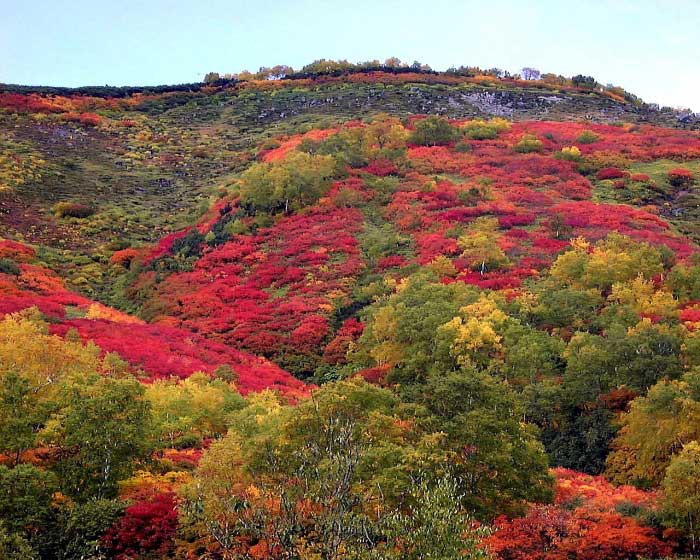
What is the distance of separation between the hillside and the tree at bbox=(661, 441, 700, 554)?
0.10 metres

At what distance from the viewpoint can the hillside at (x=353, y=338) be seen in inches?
1031

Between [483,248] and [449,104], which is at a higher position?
[449,104]

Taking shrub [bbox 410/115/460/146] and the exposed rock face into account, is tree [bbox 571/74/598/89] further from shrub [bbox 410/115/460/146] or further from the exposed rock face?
shrub [bbox 410/115/460/146]

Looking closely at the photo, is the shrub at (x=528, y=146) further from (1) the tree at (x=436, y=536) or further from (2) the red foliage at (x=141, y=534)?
(1) the tree at (x=436, y=536)

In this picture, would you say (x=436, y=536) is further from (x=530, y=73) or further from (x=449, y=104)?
(x=530, y=73)

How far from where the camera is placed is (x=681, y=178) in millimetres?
94812

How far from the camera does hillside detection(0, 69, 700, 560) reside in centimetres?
2619

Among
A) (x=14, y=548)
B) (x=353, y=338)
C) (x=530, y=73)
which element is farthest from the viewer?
(x=530, y=73)

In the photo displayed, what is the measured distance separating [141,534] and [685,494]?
66.3 feet

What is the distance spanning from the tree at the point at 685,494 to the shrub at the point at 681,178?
74.7 metres

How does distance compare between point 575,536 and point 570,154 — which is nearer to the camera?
point 575,536

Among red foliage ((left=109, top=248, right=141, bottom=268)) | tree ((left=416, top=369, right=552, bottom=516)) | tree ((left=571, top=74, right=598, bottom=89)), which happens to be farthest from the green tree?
tree ((left=571, top=74, right=598, bottom=89))

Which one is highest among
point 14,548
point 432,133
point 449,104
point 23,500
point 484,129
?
point 449,104

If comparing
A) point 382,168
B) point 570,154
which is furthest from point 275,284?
point 570,154
